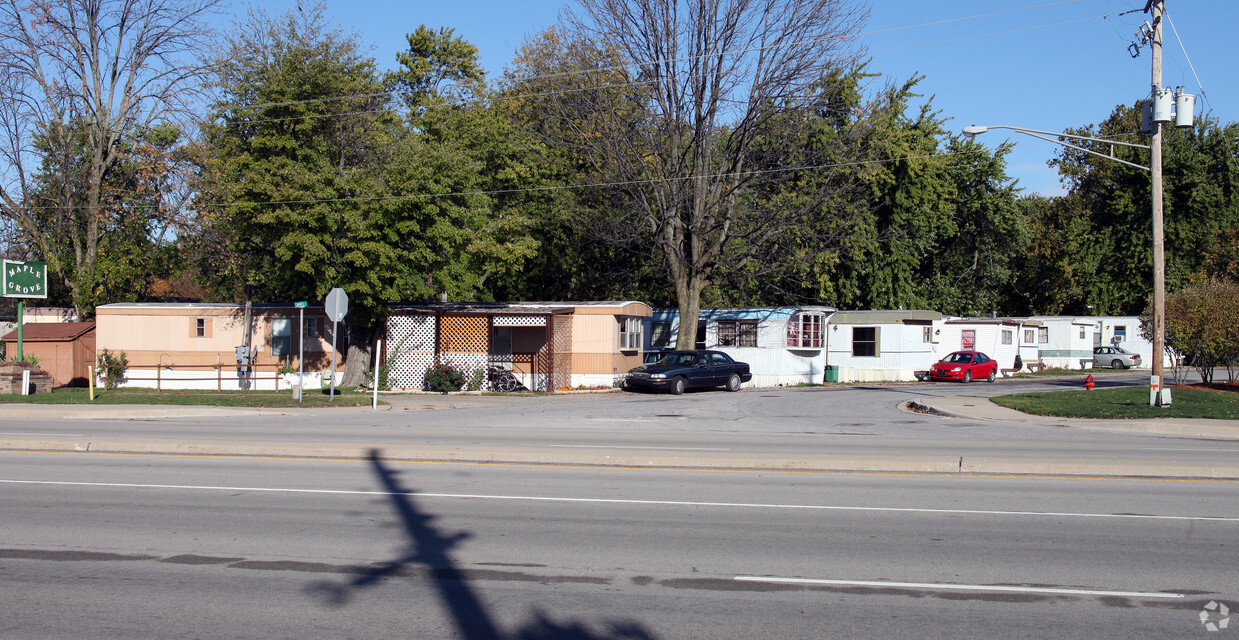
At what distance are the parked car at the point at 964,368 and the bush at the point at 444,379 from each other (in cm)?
2224

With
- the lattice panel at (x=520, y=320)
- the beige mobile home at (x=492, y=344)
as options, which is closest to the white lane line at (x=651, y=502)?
the lattice panel at (x=520, y=320)

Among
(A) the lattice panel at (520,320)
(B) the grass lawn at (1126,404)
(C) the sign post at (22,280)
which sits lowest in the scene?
(B) the grass lawn at (1126,404)

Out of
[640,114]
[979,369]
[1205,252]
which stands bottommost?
[979,369]

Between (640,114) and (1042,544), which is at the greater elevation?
(640,114)

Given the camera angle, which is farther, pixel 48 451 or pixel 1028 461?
pixel 48 451

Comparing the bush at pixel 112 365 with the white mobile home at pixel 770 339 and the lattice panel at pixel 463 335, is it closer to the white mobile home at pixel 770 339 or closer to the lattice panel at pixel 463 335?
the lattice panel at pixel 463 335

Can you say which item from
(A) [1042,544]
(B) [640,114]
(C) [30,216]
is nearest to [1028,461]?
(A) [1042,544]

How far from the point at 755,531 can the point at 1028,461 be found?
634 cm

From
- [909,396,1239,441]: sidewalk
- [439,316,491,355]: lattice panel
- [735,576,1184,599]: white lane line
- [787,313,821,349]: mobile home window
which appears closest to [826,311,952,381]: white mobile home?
[787,313,821,349]: mobile home window

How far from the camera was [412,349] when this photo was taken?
31281mm

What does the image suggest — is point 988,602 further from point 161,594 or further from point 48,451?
point 48,451

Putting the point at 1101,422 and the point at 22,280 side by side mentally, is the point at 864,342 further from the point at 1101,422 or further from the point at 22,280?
the point at 22,280

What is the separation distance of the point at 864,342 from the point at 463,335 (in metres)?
19.6

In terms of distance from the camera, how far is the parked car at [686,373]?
30016mm
